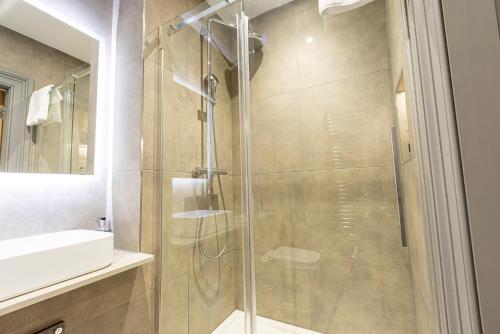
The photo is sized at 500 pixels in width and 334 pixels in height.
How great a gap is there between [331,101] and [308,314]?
1388 millimetres

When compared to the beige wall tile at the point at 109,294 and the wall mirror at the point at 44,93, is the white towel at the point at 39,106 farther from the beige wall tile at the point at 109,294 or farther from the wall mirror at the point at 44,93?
the beige wall tile at the point at 109,294

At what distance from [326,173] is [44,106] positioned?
1564 millimetres

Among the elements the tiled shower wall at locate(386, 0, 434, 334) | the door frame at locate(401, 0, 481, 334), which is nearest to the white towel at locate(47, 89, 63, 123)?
the door frame at locate(401, 0, 481, 334)

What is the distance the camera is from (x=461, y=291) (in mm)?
389

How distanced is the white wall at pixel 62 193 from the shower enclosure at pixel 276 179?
34 cm

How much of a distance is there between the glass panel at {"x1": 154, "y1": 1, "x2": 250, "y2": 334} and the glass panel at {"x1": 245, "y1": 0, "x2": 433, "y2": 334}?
0.47ft

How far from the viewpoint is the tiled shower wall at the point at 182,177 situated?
1.21 meters

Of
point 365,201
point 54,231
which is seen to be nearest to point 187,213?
point 54,231

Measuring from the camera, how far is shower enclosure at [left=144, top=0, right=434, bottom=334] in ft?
3.98

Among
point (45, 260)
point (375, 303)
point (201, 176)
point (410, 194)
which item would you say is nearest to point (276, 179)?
point (201, 176)

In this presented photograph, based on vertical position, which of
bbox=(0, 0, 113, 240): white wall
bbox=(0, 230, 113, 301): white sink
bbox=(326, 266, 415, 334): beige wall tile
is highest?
bbox=(0, 0, 113, 240): white wall

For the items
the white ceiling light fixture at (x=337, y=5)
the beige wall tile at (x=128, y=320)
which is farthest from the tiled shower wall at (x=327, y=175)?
the beige wall tile at (x=128, y=320)

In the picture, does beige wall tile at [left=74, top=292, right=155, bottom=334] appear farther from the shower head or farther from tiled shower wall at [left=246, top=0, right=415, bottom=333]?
the shower head

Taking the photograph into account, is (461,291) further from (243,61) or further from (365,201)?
(243,61)
